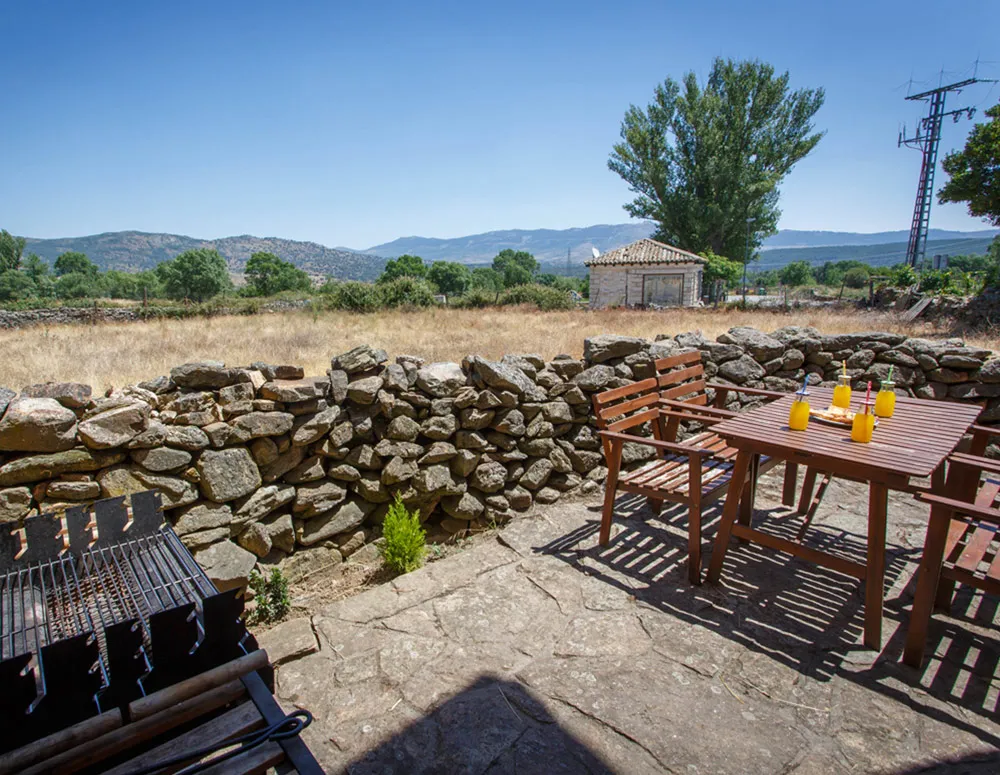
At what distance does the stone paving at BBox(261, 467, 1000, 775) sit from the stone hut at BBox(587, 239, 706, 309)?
2085 centimetres

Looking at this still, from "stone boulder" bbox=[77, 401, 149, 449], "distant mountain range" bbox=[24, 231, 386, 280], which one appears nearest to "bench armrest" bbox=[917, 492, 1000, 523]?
"stone boulder" bbox=[77, 401, 149, 449]

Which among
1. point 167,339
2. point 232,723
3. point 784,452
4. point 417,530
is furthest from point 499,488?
point 167,339

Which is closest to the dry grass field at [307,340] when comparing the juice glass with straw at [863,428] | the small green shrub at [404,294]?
the small green shrub at [404,294]

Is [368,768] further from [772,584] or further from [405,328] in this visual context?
[405,328]

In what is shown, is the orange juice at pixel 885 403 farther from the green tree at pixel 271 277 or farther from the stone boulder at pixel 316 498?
the green tree at pixel 271 277

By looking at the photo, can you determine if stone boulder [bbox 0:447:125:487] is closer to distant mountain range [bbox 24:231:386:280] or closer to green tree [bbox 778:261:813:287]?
green tree [bbox 778:261:813:287]

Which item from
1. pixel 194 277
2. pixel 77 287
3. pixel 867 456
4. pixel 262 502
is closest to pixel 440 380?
pixel 262 502

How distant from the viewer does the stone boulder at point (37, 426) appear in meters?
2.76

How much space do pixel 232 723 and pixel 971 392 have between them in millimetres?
6212

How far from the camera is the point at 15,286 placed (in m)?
45.7

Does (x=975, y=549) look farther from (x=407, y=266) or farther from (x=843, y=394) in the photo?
(x=407, y=266)

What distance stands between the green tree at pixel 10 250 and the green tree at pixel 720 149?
202 feet

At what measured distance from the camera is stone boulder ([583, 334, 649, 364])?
465 cm

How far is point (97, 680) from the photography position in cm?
124
